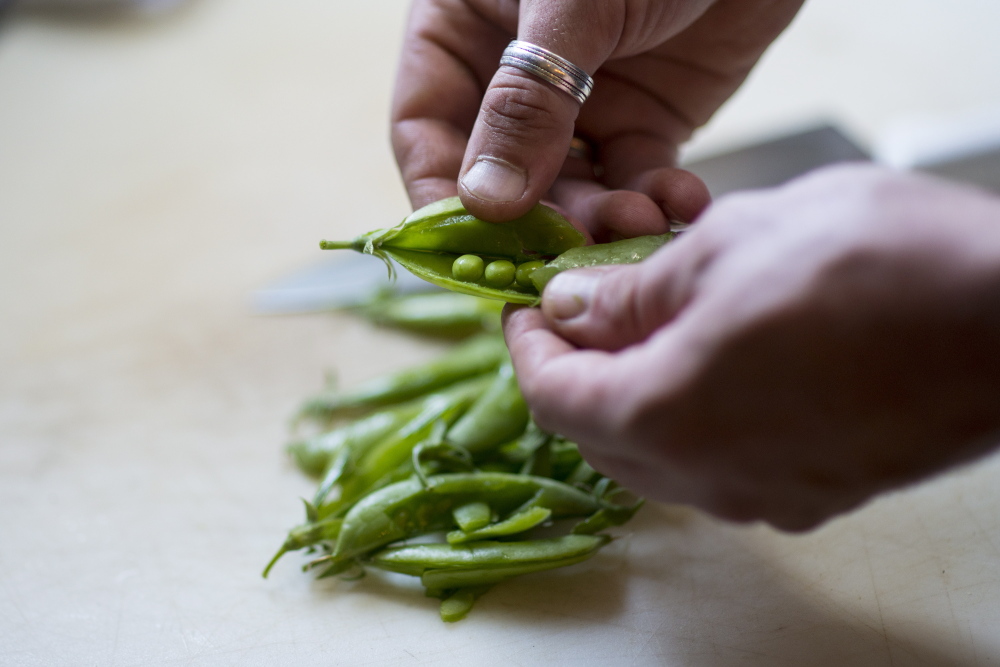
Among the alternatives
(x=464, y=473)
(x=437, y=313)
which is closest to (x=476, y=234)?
(x=464, y=473)

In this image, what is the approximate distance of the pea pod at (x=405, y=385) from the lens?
111 inches

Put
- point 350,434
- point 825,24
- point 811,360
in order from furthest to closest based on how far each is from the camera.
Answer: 1. point 825,24
2. point 350,434
3. point 811,360

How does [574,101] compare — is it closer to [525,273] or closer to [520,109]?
[520,109]

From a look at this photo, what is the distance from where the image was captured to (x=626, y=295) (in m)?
1.53

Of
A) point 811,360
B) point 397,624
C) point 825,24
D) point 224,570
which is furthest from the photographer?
point 825,24

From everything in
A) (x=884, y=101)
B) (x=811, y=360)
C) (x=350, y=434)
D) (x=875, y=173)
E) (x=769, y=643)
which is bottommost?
(x=769, y=643)

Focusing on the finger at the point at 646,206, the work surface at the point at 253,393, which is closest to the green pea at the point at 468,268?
the finger at the point at 646,206

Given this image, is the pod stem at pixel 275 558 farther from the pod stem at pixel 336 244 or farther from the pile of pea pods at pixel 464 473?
the pod stem at pixel 336 244

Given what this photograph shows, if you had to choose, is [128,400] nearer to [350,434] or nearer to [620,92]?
[350,434]

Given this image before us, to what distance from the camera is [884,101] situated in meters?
4.17

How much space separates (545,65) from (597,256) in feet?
1.70

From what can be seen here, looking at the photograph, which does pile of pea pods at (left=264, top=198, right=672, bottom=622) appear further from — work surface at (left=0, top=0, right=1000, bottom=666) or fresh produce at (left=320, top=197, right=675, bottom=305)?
work surface at (left=0, top=0, right=1000, bottom=666)

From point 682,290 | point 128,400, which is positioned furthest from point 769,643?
point 128,400

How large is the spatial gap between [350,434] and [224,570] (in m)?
0.59
